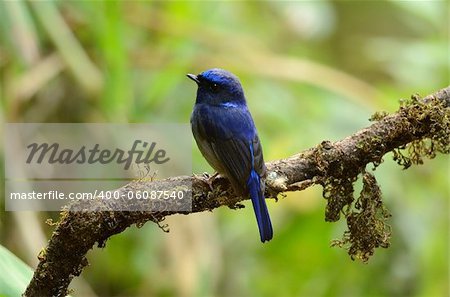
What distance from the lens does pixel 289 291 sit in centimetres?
515

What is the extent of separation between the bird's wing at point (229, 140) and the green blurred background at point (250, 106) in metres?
1.08

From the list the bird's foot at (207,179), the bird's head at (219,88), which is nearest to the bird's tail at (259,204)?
the bird's foot at (207,179)

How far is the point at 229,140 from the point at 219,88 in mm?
320

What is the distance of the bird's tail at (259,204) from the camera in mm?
2672

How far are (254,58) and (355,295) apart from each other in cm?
160

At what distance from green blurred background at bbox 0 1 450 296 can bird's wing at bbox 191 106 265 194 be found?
1.08m

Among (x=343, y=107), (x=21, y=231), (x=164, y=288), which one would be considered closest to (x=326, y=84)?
(x=343, y=107)

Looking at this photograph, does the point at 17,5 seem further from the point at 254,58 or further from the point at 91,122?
the point at 254,58

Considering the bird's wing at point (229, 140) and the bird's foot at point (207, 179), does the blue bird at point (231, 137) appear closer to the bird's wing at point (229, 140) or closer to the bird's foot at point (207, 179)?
the bird's wing at point (229, 140)

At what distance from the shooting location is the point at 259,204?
2.72m

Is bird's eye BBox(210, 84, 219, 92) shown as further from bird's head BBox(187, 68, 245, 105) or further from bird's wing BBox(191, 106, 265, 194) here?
bird's wing BBox(191, 106, 265, 194)

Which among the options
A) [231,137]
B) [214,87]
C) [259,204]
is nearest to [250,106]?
[214,87]

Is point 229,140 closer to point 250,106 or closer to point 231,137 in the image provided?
point 231,137

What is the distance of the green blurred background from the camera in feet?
14.2
